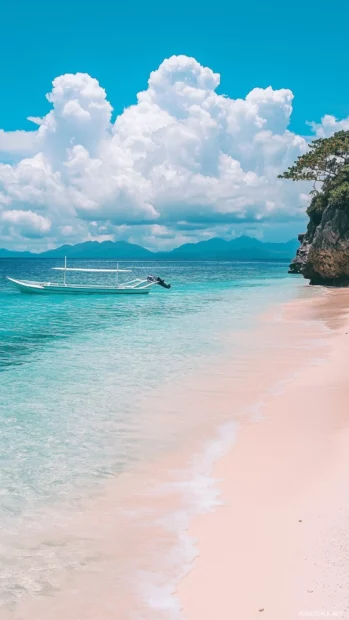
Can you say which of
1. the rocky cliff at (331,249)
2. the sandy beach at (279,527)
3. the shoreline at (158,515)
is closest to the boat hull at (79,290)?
the rocky cliff at (331,249)

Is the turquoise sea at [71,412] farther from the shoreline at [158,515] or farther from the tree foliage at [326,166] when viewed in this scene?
the tree foliage at [326,166]

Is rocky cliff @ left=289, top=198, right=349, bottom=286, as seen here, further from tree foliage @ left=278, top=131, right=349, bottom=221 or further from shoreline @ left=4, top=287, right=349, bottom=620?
shoreline @ left=4, top=287, right=349, bottom=620

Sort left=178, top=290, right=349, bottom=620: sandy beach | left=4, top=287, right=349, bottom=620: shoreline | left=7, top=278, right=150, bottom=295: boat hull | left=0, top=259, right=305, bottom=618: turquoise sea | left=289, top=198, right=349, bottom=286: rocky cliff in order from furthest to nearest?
1. left=7, top=278, right=150, bottom=295: boat hull
2. left=289, top=198, right=349, bottom=286: rocky cliff
3. left=0, top=259, right=305, bottom=618: turquoise sea
4. left=4, top=287, right=349, bottom=620: shoreline
5. left=178, top=290, right=349, bottom=620: sandy beach

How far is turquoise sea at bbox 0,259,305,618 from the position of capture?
6.02m

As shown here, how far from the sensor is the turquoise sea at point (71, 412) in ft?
19.7

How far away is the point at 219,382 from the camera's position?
13.4 meters

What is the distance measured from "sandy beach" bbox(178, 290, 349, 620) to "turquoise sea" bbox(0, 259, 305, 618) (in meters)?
1.46

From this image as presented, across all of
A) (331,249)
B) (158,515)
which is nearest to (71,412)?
(158,515)

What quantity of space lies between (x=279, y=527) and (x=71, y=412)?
6.54 m

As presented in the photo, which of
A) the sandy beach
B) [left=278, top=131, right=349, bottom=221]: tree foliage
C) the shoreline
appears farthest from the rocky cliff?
the sandy beach

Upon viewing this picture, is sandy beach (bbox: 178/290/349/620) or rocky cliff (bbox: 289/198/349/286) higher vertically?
rocky cliff (bbox: 289/198/349/286)

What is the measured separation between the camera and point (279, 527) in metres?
5.74

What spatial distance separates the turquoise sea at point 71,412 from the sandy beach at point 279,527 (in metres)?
1.46

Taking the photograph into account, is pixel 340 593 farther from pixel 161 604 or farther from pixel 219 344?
pixel 219 344
